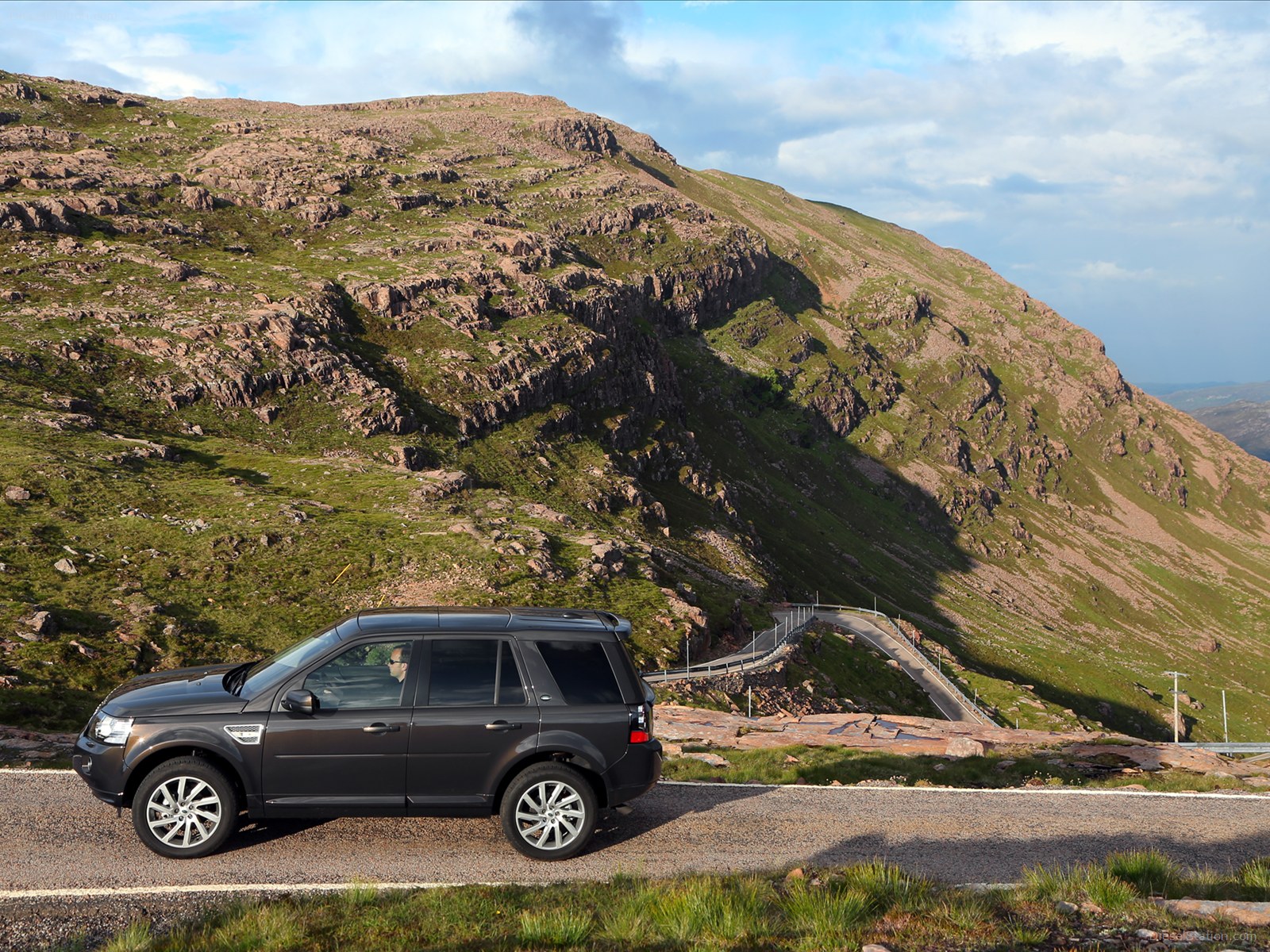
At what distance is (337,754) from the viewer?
1082 cm

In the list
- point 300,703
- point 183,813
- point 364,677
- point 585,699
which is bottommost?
point 183,813

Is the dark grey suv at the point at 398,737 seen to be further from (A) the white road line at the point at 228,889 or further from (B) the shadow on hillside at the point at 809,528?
(B) the shadow on hillside at the point at 809,528

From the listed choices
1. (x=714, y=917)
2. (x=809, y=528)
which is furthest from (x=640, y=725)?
(x=809, y=528)

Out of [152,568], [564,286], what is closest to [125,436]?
[152,568]

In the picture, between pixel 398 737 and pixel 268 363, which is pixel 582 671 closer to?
pixel 398 737

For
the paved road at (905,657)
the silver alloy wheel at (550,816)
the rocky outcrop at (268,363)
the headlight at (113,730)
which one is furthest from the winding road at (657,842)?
the rocky outcrop at (268,363)

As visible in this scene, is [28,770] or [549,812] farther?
[28,770]

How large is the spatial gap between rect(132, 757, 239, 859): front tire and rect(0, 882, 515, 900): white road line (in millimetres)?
907

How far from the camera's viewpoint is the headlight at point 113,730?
34.9 feet

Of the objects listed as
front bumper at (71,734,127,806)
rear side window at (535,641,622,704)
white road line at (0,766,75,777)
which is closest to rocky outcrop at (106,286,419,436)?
white road line at (0,766,75,777)

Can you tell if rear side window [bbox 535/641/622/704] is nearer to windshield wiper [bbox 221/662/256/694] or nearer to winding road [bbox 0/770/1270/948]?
winding road [bbox 0/770/1270/948]

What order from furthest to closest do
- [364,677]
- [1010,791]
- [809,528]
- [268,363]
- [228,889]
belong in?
[809,528]
[268,363]
[1010,791]
[364,677]
[228,889]

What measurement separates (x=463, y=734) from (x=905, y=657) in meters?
80.3

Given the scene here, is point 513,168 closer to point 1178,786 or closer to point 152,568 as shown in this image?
point 152,568
